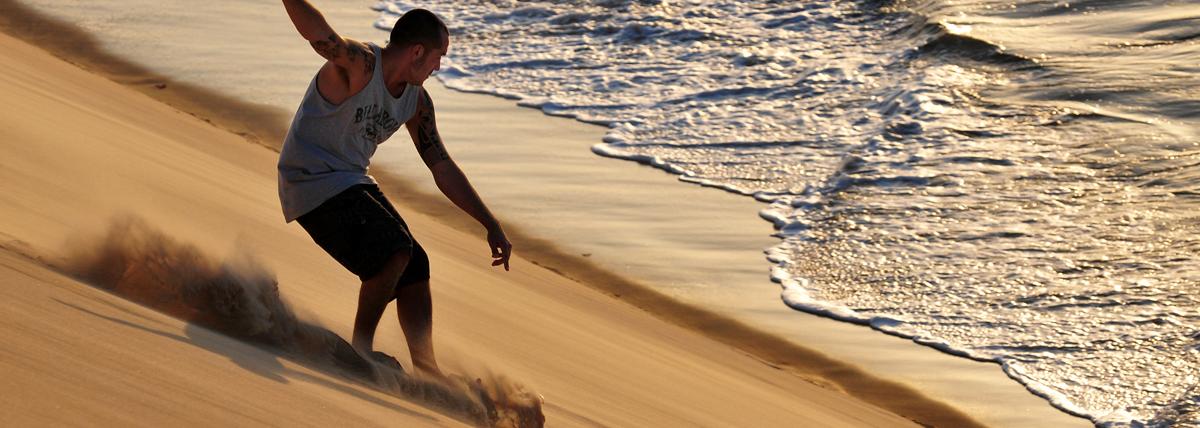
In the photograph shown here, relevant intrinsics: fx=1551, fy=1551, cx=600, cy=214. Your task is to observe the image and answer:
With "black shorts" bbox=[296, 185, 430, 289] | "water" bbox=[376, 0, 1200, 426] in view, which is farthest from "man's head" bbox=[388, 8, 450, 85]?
"water" bbox=[376, 0, 1200, 426]

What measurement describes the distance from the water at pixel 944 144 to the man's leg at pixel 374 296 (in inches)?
143

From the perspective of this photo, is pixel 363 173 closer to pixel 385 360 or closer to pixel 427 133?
pixel 427 133

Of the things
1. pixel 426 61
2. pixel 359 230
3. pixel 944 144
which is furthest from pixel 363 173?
pixel 944 144

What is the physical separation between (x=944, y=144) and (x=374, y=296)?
7119mm

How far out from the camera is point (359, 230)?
4344 millimetres

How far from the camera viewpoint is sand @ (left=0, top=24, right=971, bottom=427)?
3.12 m

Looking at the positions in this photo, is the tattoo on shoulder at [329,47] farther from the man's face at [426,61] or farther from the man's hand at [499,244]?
the man's hand at [499,244]

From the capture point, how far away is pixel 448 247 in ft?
24.9

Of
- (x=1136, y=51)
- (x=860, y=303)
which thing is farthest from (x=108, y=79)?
(x=1136, y=51)

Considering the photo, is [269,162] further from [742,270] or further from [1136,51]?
[1136,51]

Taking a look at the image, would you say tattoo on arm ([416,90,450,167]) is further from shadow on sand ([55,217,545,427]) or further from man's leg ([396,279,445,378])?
shadow on sand ([55,217,545,427])

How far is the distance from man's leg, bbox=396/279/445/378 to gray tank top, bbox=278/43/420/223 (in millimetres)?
351

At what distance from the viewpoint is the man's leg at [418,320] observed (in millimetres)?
4465

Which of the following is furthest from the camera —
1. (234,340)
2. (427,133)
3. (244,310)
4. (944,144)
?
(944,144)
